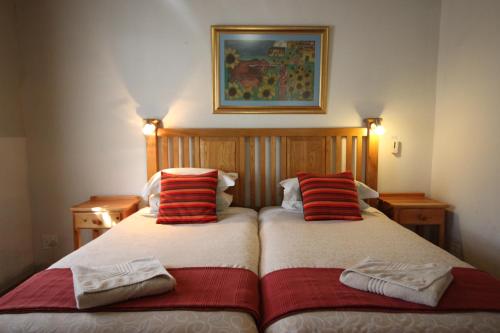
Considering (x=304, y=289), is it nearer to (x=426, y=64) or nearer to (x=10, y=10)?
(x=426, y=64)

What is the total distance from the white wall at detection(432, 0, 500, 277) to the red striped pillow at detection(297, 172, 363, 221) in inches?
33.3

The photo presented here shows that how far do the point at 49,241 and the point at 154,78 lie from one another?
1.66 meters

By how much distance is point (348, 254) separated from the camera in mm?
1505

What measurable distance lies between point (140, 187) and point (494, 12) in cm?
283

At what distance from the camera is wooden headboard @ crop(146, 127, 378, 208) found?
2.57 metres

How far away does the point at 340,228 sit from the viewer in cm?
192

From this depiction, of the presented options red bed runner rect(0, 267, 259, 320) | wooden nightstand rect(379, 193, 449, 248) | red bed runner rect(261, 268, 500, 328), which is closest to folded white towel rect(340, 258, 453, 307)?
red bed runner rect(261, 268, 500, 328)

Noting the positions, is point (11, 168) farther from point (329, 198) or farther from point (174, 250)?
point (329, 198)

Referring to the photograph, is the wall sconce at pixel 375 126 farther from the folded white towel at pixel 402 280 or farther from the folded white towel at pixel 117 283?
the folded white towel at pixel 117 283

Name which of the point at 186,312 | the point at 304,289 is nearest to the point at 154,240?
the point at 186,312

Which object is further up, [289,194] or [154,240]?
[289,194]

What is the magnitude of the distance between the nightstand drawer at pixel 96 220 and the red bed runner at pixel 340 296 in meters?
1.51

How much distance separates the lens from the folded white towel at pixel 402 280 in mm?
1052

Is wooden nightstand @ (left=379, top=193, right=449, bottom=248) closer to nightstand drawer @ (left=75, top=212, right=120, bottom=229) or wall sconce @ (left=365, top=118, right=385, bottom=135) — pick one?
wall sconce @ (left=365, top=118, right=385, bottom=135)
